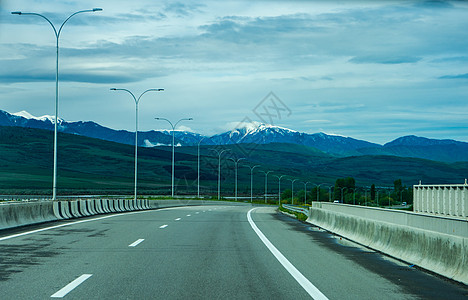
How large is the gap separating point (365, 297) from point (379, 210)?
546 inches

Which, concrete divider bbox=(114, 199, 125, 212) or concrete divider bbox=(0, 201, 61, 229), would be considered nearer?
concrete divider bbox=(0, 201, 61, 229)

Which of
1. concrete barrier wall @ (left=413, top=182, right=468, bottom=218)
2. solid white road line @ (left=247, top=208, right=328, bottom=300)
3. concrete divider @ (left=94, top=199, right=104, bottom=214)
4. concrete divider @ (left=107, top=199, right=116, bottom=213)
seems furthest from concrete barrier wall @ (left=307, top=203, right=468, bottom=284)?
concrete divider @ (left=107, top=199, right=116, bottom=213)

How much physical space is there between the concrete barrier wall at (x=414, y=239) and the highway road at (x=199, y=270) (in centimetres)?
32

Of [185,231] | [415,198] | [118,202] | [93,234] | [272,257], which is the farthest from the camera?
[118,202]

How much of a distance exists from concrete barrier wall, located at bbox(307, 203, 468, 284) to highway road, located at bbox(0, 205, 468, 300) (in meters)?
0.32

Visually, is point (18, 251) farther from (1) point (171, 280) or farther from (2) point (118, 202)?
(2) point (118, 202)

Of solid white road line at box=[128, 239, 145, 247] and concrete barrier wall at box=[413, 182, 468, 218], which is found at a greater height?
concrete barrier wall at box=[413, 182, 468, 218]

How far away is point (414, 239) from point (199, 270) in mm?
4696

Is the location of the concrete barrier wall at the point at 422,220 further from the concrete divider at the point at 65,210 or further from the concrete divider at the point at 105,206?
the concrete divider at the point at 105,206

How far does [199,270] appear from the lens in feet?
38.7

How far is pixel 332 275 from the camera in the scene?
1150cm

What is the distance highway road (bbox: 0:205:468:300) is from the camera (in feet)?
31.1

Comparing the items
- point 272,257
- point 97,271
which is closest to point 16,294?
point 97,271

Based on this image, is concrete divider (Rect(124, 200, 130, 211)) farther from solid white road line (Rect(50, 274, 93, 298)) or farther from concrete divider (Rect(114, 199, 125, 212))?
solid white road line (Rect(50, 274, 93, 298))
